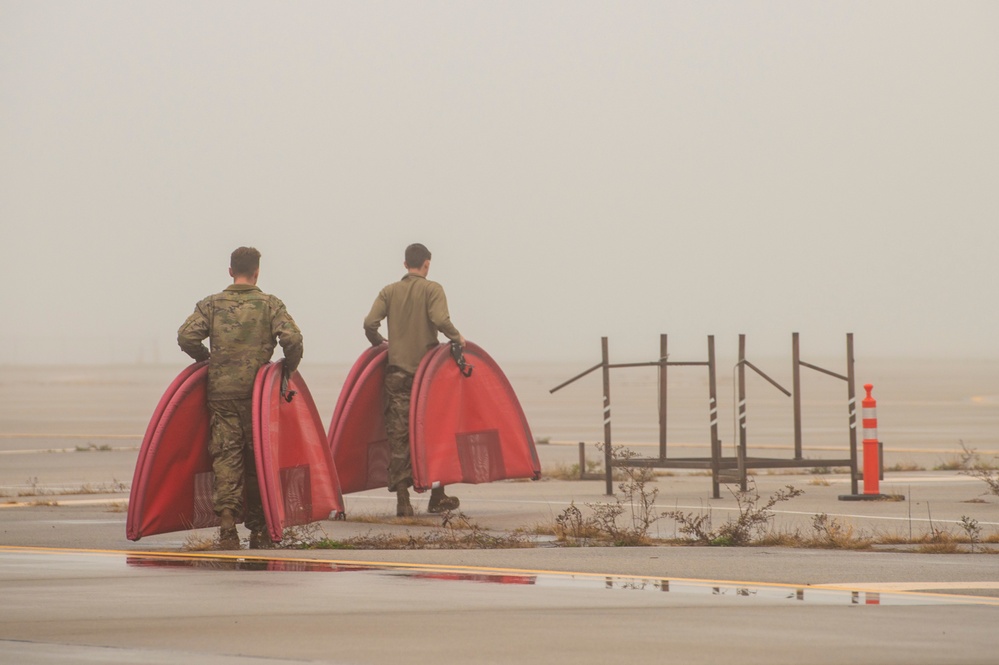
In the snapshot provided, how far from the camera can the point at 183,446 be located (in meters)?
13.3

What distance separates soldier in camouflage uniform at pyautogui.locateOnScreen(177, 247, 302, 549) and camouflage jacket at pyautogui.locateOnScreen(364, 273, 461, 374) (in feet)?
10.6

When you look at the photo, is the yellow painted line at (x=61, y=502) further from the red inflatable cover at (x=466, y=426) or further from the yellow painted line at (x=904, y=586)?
the yellow painted line at (x=904, y=586)

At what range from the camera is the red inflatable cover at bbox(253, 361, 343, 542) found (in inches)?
505

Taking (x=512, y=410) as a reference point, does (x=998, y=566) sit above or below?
below

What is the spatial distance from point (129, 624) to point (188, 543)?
4172 millimetres

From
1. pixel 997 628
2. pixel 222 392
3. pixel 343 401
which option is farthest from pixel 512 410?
pixel 997 628

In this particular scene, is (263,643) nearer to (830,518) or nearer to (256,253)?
(256,253)

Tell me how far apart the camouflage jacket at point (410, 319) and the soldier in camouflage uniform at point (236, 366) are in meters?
3.23

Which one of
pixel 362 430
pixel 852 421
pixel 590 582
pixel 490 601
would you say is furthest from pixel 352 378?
pixel 490 601

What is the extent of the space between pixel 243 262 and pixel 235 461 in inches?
60.4

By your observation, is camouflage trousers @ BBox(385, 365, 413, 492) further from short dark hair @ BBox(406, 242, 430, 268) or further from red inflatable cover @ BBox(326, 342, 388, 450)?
short dark hair @ BBox(406, 242, 430, 268)

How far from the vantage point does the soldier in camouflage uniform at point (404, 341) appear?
1628 cm

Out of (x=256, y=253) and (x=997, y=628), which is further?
(x=256, y=253)

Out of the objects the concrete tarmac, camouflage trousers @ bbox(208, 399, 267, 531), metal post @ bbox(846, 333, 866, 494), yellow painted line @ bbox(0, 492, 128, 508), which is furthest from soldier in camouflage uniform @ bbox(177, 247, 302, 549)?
metal post @ bbox(846, 333, 866, 494)
